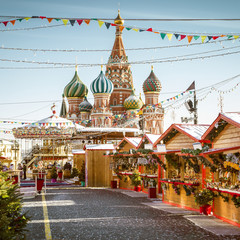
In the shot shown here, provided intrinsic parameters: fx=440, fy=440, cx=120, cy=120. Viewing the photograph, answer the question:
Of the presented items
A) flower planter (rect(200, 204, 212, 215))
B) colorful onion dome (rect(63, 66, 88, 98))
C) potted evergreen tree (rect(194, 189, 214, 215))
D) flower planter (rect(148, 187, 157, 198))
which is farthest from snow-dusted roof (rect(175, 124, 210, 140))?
colorful onion dome (rect(63, 66, 88, 98))

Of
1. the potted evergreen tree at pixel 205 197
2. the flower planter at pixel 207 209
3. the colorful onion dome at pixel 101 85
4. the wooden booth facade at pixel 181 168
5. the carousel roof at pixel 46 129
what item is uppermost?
the colorful onion dome at pixel 101 85

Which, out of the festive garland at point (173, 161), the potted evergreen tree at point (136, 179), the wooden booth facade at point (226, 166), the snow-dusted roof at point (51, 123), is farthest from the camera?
the snow-dusted roof at point (51, 123)

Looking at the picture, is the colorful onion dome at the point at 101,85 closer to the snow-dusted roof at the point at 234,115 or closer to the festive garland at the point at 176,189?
the festive garland at the point at 176,189

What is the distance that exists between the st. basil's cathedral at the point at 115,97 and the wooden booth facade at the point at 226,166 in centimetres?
4751

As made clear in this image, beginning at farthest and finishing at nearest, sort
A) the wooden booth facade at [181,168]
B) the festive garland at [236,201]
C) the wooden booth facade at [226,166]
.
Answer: the wooden booth facade at [181,168]
the wooden booth facade at [226,166]
the festive garland at [236,201]

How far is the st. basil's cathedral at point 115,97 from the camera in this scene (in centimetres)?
6356

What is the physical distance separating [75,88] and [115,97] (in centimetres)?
761

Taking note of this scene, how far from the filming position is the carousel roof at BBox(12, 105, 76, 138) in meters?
29.2

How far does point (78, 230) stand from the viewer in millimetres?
12055

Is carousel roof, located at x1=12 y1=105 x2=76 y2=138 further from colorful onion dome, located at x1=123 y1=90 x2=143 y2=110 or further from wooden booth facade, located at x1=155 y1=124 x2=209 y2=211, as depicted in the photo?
colorful onion dome, located at x1=123 y1=90 x2=143 y2=110

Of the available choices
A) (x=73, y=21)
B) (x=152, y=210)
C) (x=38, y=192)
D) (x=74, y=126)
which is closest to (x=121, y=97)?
(x=74, y=126)

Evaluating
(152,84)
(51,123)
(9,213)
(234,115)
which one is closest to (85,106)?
(152,84)

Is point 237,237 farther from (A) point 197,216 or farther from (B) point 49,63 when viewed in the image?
(B) point 49,63

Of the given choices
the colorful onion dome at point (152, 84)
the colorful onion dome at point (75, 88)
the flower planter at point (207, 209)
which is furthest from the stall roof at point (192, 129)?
the colorful onion dome at point (75, 88)
